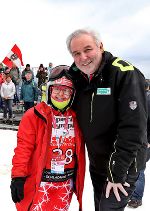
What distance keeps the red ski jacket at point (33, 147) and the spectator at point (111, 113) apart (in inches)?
10.1

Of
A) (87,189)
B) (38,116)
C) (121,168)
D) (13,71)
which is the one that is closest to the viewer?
(121,168)

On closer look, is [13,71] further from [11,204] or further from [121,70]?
[121,70]

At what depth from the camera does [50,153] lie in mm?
2312

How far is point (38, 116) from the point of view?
224cm

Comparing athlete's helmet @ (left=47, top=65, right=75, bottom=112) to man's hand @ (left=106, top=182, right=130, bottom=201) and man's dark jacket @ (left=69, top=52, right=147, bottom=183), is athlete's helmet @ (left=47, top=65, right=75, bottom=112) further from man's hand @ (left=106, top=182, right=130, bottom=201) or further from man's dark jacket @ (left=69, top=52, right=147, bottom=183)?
man's hand @ (left=106, top=182, right=130, bottom=201)

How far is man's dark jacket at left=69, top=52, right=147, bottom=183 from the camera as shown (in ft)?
5.94

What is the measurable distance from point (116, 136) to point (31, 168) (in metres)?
0.79

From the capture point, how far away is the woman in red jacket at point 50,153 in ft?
7.34

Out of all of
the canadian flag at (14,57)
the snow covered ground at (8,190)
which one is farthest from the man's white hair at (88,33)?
the canadian flag at (14,57)

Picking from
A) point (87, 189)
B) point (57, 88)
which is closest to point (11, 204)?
point (87, 189)

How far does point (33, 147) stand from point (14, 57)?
10739 millimetres

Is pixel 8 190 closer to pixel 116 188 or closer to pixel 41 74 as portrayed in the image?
pixel 116 188

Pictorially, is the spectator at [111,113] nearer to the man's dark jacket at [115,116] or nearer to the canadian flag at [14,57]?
the man's dark jacket at [115,116]

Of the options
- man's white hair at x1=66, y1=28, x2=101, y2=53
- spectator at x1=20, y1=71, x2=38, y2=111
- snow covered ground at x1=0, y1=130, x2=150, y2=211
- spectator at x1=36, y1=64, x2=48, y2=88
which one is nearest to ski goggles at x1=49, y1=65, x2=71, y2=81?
man's white hair at x1=66, y1=28, x2=101, y2=53
